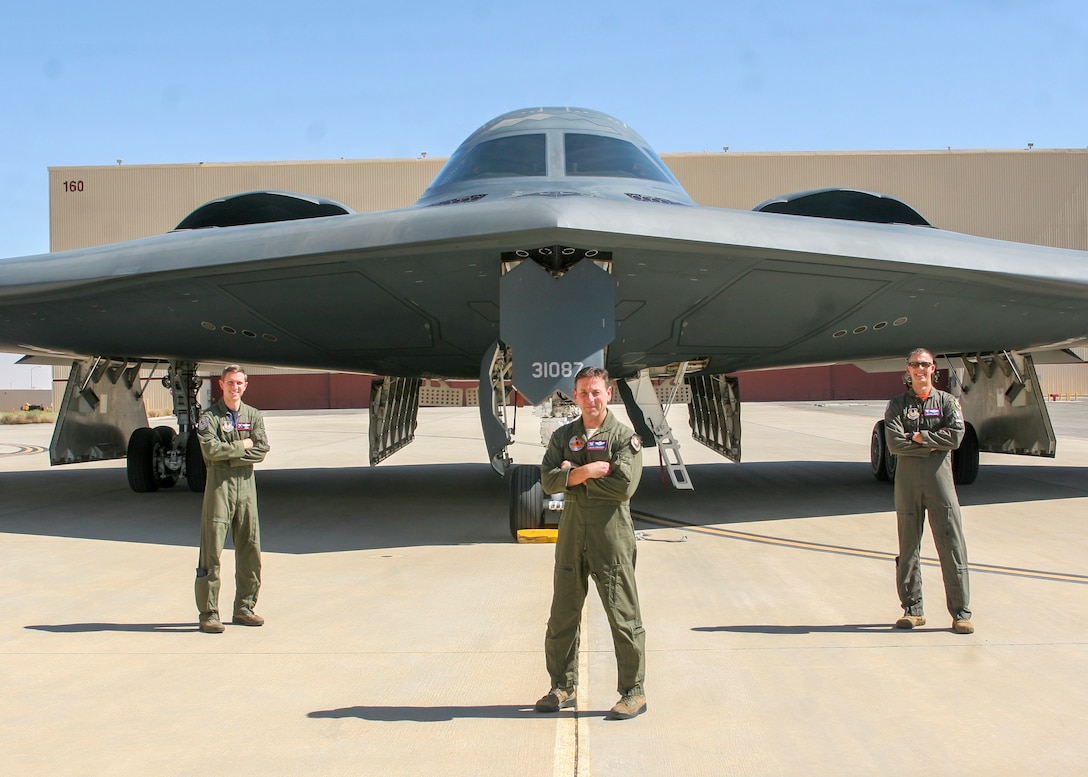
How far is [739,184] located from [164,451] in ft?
100

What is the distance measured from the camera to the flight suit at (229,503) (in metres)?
4.89

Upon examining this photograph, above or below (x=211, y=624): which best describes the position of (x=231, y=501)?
above

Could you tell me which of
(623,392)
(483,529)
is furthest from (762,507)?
(483,529)

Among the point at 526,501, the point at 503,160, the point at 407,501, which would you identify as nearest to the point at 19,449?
the point at 407,501

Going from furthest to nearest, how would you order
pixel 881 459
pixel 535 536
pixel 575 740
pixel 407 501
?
pixel 881 459 → pixel 407 501 → pixel 535 536 → pixel 575 740

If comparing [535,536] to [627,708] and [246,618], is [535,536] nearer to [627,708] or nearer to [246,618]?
[246,618]

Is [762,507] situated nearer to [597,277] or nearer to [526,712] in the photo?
[597,277]

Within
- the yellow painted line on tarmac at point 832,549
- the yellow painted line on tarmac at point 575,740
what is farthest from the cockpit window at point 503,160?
the yellow painted line on tarmac at point 575,740

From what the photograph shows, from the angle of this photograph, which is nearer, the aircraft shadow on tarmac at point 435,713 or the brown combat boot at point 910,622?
the aircraft shadow on tarmac at point 435,713

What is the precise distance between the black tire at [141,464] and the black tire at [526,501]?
6.06 m

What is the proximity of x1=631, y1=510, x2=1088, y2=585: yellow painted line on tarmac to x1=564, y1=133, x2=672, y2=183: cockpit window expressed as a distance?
3.31m

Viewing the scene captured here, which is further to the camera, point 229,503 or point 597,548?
point 229,503

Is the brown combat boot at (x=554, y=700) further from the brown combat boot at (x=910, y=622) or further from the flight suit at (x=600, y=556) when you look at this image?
the brown combat boot at (x=910, y=622)

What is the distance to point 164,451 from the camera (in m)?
11.6
